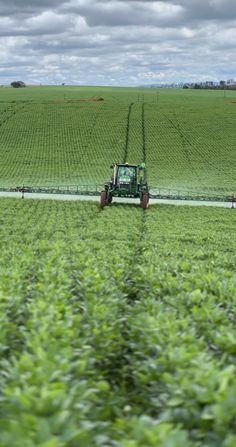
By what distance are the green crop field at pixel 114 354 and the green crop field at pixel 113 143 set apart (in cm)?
4849

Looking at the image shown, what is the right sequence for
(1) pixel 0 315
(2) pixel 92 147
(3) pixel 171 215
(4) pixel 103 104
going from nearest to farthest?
(1) pixel 0 315
(3) pixel 171 215
(2) pixel 92 147
(4) pixel 103 104

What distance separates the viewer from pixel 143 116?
310ft

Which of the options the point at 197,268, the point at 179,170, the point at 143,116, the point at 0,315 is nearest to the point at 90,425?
the point at 0,315

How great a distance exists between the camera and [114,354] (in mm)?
6867

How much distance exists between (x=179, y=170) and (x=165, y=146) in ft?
36.4

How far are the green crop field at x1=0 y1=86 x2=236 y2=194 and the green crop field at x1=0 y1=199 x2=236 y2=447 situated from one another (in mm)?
48489

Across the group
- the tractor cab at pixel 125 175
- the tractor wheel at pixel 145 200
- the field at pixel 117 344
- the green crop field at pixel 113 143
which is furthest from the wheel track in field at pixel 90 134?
the field at pixel 117 344

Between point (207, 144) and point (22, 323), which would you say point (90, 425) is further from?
point (207, 144)

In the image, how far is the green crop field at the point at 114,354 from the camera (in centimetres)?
444

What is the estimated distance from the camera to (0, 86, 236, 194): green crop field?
208ft

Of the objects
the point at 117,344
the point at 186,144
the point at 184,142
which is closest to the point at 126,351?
the point at 117,344

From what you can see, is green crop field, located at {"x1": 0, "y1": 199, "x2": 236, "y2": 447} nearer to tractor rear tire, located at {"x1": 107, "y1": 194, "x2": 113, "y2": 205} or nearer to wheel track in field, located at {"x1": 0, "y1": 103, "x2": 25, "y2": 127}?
tractor rear tire, located at {"x1": 107, "y1": 194, "x2": 113, "y2": 205}

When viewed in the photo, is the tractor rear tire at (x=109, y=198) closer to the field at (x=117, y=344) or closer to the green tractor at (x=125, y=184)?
the green tractor at (x=125, y=184)

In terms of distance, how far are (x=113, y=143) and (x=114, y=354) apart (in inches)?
2845
